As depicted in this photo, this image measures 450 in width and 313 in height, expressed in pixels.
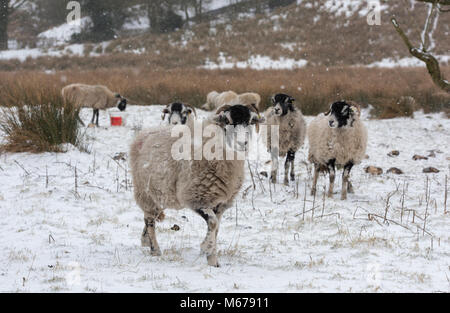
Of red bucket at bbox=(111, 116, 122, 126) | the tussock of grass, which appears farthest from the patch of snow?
the tussock of grass

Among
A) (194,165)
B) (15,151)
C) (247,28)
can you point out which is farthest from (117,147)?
(247,28)

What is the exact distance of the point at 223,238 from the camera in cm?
543

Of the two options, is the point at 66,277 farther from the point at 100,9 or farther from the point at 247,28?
the point at 100,9

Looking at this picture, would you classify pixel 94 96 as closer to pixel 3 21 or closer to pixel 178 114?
pixel 178 114

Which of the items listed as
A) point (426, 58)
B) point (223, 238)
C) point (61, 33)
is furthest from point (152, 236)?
point (61, 33)

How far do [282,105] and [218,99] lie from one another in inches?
256

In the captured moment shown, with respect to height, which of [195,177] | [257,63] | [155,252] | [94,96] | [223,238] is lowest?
[223,238]

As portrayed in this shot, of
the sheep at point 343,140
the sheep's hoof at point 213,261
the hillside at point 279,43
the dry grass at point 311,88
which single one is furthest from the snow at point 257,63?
the sheep's hoof at point 213,261

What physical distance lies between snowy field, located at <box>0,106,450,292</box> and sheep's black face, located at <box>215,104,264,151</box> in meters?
1.15

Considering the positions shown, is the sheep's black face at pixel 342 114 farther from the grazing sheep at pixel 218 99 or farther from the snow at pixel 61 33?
the snow at pixel 61 33

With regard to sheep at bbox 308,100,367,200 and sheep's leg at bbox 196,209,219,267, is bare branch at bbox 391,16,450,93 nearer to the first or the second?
sheep at bbox 308,100,367,200

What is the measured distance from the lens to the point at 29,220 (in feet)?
17.8

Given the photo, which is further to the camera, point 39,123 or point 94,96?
point 94,96

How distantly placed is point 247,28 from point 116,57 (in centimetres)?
1273
